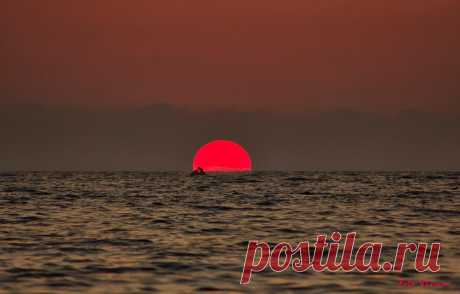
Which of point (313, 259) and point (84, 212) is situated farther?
point (84, 212)

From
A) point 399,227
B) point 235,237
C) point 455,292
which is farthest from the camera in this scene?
point 399,227

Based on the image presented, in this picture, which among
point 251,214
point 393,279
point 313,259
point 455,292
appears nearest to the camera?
point 455,292

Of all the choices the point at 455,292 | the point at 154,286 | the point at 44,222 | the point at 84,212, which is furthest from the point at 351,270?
the point at 84,212

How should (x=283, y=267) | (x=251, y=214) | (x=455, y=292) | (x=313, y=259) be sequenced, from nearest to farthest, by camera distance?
(x=455, y=292) < (x=283, y=267) < (x=313, y=259) < (x=251, y=214)

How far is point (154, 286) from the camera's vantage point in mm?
→ 15070

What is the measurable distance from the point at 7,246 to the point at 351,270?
420 inches

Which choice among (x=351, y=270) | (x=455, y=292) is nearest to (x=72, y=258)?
(x=351, y=270)

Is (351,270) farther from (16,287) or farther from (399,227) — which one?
(399,227)

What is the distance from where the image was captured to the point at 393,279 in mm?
15859

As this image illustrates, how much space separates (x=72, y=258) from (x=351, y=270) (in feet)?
24.4

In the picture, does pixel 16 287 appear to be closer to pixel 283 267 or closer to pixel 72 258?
pixel 72 258

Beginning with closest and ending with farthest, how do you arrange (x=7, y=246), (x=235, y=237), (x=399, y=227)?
(x=7, y=246), (x=235, y=237), (x=399, y=227)

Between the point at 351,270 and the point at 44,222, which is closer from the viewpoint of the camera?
the point at 351,270

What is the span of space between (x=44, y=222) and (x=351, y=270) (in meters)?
17.0
